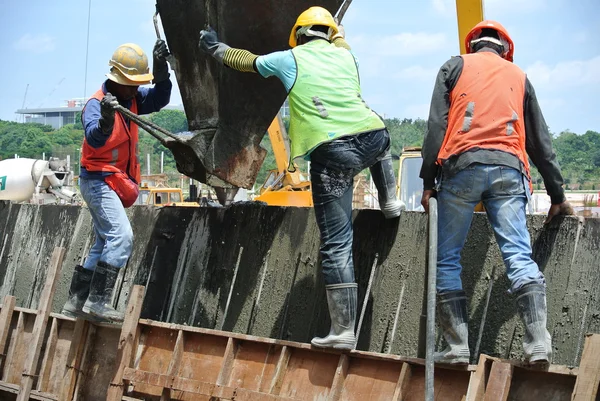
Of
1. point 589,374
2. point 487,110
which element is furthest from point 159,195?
point 589,374

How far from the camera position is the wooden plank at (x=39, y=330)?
675 centimetres

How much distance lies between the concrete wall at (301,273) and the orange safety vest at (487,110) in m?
0.90

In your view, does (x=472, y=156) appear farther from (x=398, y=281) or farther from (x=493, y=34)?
(x=398, y=281)

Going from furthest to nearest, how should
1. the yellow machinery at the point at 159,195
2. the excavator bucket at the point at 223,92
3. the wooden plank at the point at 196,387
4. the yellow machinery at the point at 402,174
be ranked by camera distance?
the yellow machinery at the point at 159,195 → the yellow machinery at the point at 402,174 → the excavator bucket at the point at 223,92 → the wooden plank at the point at 196,387

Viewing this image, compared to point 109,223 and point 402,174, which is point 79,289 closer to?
point 109,223

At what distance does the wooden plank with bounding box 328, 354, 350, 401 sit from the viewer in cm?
532

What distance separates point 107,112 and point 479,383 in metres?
3.51

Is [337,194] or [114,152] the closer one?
[337,194]

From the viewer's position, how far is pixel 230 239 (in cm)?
740

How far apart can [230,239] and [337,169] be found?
1956 millimetres

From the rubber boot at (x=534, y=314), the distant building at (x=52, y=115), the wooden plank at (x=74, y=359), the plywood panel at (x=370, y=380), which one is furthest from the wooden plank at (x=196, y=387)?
the distant building at (x=52, y=115)

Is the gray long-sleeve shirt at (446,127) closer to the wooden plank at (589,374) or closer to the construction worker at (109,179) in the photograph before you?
the wooden plank at (589,374)

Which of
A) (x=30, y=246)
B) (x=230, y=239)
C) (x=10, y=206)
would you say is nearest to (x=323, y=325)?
(x=230, y=239)

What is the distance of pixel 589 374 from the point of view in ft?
13.9
